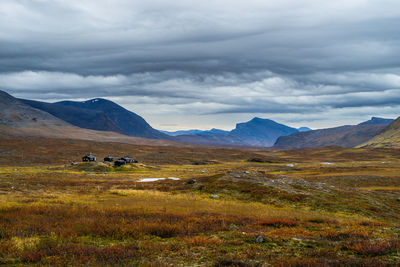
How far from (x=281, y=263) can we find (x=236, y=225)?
30.1 feet

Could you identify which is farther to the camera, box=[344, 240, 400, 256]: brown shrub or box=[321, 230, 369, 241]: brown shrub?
box=[321, 230, 369, 241]: brown shrub

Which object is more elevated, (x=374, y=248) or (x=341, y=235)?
(x=374, y=248)

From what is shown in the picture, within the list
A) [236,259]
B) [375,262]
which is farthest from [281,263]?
[375,262]

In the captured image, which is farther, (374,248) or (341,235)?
(341,235)

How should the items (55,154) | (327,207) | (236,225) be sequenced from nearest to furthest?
1. (236,225)
2. (327,207)
3. (55,154)

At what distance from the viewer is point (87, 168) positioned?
96.4 metres

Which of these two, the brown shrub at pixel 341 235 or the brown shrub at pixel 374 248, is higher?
the brown shrub at pixel 374 248

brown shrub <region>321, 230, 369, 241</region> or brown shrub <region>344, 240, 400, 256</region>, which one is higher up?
brown shrub <region>344, 240, 400, 256</region>

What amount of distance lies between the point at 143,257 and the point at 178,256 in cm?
145

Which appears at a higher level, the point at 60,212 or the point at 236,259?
the point at 236,259

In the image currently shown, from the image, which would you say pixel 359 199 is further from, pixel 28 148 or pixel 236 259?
pixel 28 148

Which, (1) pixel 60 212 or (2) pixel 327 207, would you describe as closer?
(1) pixel 60 212

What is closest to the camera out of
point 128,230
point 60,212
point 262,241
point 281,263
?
point 281,263

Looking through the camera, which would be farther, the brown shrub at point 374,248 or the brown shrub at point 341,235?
the brown shrub at point 341,235
